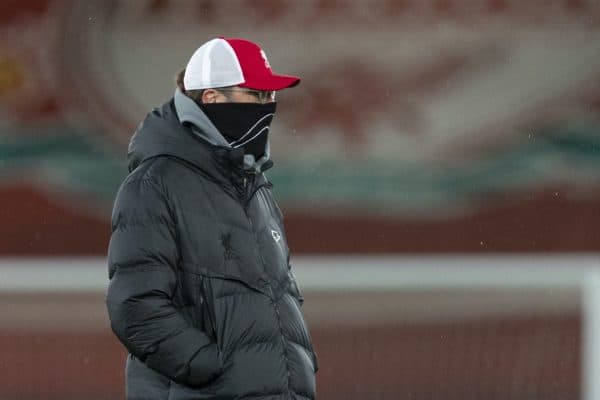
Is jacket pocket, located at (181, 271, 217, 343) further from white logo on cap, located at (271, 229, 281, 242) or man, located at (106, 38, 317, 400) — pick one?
white logo on cap, located at (271, 229, 281, 242)

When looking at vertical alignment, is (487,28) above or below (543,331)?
above

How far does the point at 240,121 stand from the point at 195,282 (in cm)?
27

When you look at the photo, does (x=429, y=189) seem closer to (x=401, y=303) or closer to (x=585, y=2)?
(x=585, y=2)

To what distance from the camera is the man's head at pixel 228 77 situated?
90.0 inches

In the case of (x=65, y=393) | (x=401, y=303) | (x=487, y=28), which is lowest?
(x=65, y=393)

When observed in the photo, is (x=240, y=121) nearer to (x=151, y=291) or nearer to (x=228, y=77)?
(x=228, y=77)

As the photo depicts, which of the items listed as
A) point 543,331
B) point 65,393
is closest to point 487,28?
point 543,331

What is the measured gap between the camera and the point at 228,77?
2293 mm

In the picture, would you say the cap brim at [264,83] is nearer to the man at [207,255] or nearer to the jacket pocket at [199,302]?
the man at [207,255]

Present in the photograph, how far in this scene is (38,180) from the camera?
16.1 feet

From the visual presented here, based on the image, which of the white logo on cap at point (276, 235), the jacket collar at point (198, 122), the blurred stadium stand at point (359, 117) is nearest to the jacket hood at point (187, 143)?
the jacket collar at point (198, 122)

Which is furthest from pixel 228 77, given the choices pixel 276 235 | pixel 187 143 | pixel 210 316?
pixel 210 316

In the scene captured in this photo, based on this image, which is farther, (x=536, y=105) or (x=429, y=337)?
(x=536, y=105)

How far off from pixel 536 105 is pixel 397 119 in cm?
51
